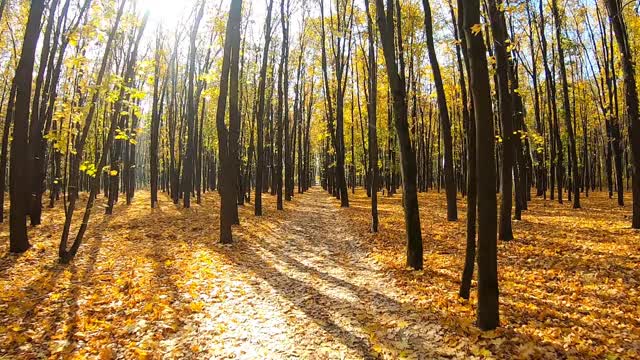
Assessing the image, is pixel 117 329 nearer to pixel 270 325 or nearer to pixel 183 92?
pixel 270 325

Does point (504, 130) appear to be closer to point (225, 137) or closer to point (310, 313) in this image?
point (310, 313)

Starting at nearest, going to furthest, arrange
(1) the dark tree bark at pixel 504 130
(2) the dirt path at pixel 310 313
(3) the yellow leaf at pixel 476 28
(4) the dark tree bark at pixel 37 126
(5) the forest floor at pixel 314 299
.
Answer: (3) the yellow leaf at pixel 476 28 → (5) the forest floor at pixel 314 299 → (2) the dirt path at pixel 310 313 → (1) the dark tree bark at pixel 504 130 → (4) the dark tree bark at pixel 37 126

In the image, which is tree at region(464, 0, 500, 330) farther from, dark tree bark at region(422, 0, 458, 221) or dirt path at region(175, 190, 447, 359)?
dark tree bark at region(422, 0, 458, 221)

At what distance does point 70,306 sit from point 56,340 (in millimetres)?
1280

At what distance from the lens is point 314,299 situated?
6.98 metres

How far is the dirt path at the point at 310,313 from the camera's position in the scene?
16.8 ft

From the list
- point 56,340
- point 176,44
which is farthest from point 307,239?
point 176,44

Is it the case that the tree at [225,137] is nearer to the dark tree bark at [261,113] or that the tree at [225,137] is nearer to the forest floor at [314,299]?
the forest floor at [314,299]

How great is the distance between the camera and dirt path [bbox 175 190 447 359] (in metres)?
5.12

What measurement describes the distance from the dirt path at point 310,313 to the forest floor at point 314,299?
31 mm

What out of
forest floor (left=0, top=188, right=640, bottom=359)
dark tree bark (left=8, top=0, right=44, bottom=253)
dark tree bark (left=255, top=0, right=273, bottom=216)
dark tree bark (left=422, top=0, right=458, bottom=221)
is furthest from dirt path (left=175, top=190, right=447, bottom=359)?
dark tree bark (left=255, top=0, right=273, bottom=216)

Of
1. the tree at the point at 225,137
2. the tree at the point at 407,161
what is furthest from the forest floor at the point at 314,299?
the tree at the point at 225,137

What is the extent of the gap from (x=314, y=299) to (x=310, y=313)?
0.66 meters

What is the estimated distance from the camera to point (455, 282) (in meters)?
7.44
